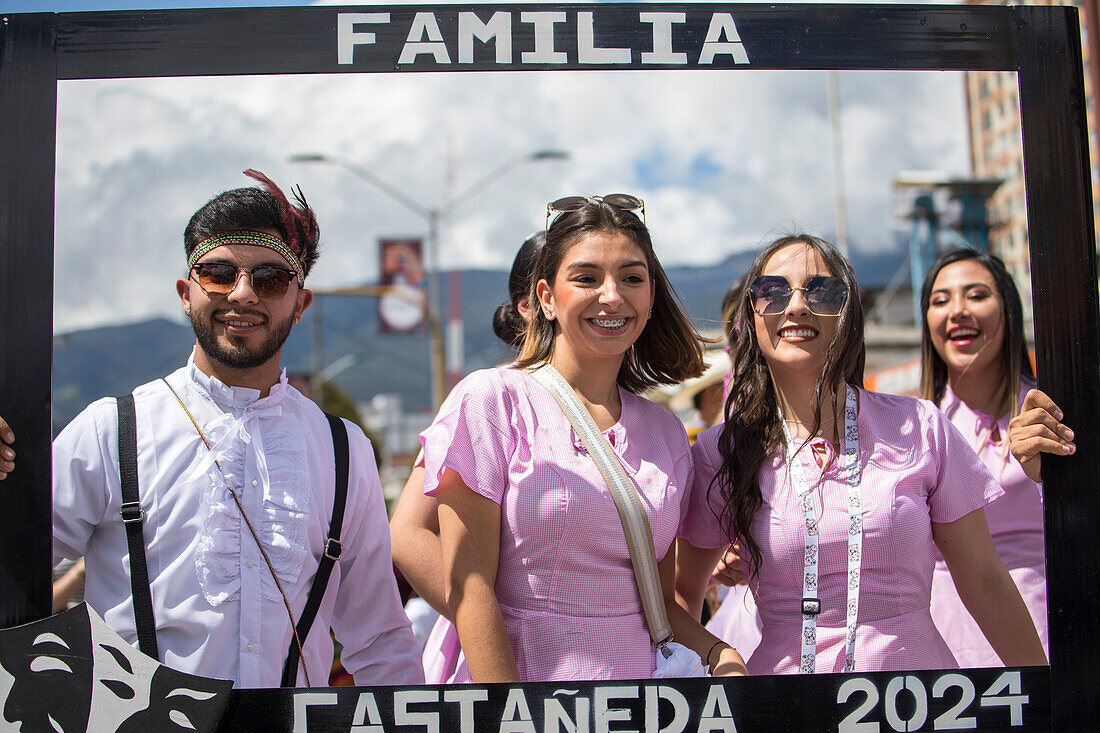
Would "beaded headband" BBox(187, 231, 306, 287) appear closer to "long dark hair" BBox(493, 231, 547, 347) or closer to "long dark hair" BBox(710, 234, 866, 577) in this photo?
"long dark hair" BBox(493, 231, 547, 347)

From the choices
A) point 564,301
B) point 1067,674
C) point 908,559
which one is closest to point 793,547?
point 908,559

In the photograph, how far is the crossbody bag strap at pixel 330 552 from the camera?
2.43m

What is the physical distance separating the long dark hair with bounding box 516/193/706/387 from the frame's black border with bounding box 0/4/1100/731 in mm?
496

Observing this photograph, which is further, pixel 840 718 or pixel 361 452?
pixel 361 452

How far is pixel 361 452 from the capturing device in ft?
8.95

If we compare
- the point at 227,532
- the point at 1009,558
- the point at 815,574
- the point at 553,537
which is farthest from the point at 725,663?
the point at 1009,558

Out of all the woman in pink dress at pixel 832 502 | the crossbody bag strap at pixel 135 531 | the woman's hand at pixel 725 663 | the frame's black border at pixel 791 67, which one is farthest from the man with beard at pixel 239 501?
the woman in pink dress at pixel 832 502

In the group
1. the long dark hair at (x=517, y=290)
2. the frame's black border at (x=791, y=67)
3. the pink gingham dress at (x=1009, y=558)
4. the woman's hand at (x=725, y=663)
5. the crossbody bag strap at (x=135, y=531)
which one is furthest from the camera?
the long dark hair at (x=517, y=290)

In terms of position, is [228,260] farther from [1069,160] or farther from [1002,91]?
[1002,91]

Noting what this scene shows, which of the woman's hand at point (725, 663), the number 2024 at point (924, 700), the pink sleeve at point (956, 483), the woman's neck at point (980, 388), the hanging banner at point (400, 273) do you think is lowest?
the number 2024 at point (924, 700)

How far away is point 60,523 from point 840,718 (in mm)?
1882

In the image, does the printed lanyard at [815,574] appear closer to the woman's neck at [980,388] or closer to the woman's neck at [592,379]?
the woman's neck at [592,379]

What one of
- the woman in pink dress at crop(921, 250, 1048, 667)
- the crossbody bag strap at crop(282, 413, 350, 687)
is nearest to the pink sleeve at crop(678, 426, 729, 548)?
the crossbody bag strap at crop(282, 413, 350, 687)

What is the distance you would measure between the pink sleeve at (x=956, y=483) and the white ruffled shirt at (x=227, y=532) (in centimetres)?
147
